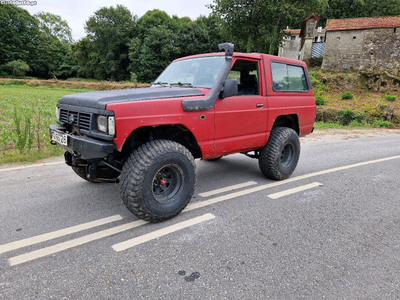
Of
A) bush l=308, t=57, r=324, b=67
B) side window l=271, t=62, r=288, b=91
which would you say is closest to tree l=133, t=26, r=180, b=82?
bush l=308, t=57, r=324, b=67

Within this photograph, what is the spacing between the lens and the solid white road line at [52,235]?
2559mm

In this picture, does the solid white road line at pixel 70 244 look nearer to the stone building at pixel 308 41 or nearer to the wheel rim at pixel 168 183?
the wheel rim at pixel 168 183

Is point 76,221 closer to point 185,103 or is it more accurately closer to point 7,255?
point 7,255

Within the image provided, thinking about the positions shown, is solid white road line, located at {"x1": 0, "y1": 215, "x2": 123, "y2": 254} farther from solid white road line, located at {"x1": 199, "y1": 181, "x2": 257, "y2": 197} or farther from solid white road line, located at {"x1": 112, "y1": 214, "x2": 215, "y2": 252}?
solid white road line, located at {"x1": 199, "y1": 181, "x2": 257, "y2": 197}

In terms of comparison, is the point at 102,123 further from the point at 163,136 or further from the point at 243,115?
the point at 243,115

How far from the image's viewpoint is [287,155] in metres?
4.91

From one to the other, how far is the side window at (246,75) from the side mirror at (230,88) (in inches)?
17.1

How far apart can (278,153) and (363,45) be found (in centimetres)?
3312

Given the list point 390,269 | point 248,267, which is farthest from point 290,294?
point 390,269

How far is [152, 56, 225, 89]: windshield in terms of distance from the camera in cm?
375

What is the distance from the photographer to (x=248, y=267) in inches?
92.5

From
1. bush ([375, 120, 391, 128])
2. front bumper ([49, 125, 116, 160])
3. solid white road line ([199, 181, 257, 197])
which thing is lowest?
solid white road line ([199, 181, 257, 197])

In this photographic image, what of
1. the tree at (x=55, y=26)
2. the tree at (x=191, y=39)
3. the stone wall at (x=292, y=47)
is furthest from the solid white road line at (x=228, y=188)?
the tree at (x=55, y=26)

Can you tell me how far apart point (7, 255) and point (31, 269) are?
0.39 meters
